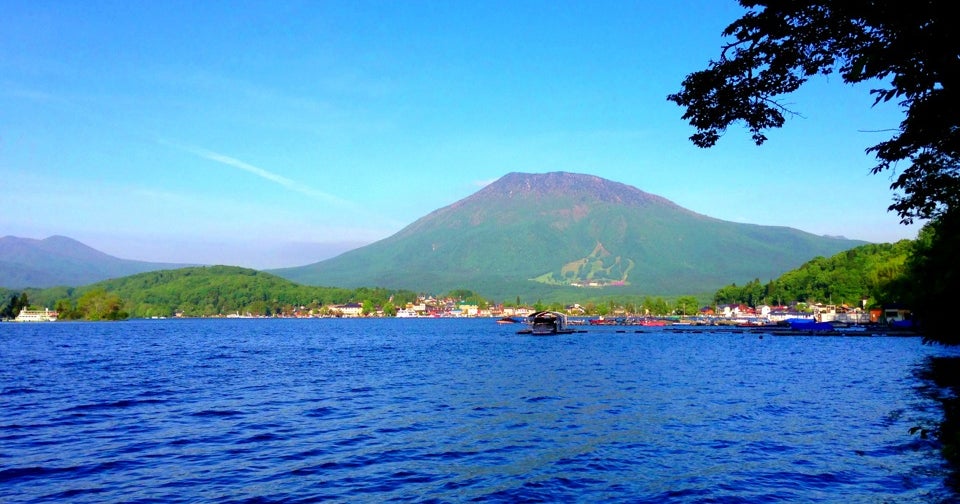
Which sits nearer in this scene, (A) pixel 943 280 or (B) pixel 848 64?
(B) pixel 848 64

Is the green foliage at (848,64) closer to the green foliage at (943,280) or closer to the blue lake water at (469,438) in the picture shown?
the blue lake water at (469,438)

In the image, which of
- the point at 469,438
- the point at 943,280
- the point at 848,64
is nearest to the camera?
the point at 848,64

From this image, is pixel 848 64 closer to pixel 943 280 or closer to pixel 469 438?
pixel 469 438

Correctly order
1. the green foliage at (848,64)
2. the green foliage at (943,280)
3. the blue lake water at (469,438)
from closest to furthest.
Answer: the green foliage at (848,64)
the blue lake water at (469,438)
the green foliage at (943,280)

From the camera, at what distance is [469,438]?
898 inches

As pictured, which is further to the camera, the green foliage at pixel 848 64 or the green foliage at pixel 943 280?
the green foliage at pixel 943 280

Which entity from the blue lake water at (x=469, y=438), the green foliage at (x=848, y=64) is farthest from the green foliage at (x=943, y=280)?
the green foliage at (x=848, y=64)

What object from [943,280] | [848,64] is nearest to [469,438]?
[848,64]

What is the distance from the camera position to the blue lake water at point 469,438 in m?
16.3

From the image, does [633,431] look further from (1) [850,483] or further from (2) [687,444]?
(1) [850,483]

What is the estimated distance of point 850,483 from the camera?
16719mm

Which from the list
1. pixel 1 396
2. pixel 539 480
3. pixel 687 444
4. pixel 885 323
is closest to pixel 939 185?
pixel 687 444

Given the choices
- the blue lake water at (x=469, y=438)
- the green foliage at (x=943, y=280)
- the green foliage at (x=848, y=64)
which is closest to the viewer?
the green foliage at (x=848, y=64)

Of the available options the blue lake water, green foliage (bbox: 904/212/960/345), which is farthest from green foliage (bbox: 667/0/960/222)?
green foliage (bbox: 904/212/960/345)
